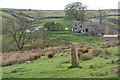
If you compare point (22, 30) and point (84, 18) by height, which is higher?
point (84, 18)

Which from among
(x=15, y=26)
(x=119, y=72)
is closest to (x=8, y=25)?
(x=15, y=26)

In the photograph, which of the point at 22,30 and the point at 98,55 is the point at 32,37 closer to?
the point at 22,30

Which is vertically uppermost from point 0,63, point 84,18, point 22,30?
point 84,18

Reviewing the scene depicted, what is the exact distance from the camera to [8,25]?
4456 centimetres

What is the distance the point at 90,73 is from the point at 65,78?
1.33 meters

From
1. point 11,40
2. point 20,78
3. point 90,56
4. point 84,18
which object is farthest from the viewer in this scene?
point 84,18

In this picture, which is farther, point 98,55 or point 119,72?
point 98,55

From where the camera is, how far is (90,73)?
1050 cm

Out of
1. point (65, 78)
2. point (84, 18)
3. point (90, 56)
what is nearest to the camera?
point (65, 78)

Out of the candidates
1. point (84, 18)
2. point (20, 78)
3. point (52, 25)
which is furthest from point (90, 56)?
point (84, 18)

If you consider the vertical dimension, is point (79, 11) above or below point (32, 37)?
above

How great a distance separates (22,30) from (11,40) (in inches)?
127

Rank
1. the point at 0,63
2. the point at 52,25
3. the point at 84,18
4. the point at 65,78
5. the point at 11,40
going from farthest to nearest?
the point at 84,18, the point at 52,25, the point at 11,40, the point at 0,63, the point at 65,78

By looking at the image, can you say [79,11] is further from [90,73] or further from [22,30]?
[90,73]
